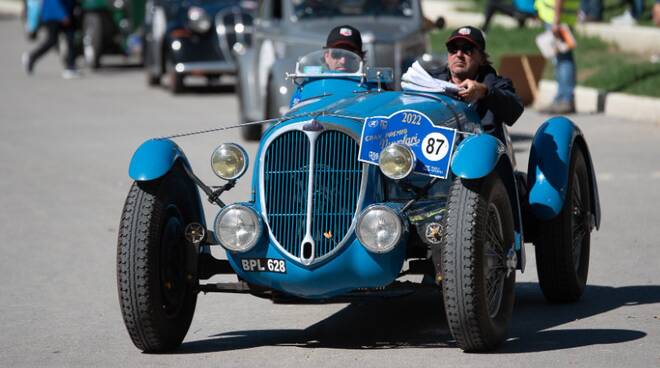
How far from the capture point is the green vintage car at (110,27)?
26.1m

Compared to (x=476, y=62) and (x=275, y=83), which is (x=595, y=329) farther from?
(x=275, y=83)

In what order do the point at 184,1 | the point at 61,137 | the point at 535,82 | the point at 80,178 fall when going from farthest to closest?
the point at 184,1 → the point at 535,82 → the point at 61,137 → the point at 80,178

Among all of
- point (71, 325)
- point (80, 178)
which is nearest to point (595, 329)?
point (71, 325)

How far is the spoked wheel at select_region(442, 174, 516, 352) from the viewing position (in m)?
6.61

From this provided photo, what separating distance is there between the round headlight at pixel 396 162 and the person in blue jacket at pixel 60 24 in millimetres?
19155

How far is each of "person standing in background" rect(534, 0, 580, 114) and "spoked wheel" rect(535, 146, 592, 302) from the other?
373 inches

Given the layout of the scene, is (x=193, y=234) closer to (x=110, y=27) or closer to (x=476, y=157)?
(x=476, y=157)

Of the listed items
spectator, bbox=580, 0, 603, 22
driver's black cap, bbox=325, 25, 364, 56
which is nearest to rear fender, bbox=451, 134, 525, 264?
driver's black cap, bbox=325, 25, 364, 56

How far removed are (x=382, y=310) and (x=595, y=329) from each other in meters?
1.32

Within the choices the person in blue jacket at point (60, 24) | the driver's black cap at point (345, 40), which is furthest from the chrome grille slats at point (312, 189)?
the person in blue jacket at point (60, 24)

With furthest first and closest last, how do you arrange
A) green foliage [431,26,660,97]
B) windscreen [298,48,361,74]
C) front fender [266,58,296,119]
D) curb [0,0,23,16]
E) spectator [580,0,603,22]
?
1. curb [0,0,23,16]
2. spectator [580,0,603,22]
3. green foliage [431,26,660,97]
4. front fender [266,58,296,119]
5. windscreen [298,48,361,74]

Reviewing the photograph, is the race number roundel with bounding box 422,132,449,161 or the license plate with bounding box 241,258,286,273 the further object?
the race number roundel with bounding box 422,132,449,161

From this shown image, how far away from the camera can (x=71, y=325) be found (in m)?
8.06

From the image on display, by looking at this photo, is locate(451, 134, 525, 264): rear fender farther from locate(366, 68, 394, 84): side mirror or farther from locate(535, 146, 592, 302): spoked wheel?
locate(366, 68, 394, 84): side mirror
